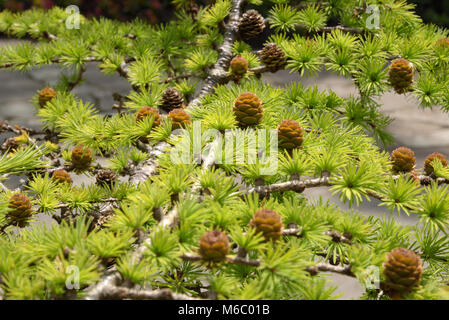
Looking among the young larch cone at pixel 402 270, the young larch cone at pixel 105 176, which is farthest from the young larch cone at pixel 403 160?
the young larch cone at pixel 105 176

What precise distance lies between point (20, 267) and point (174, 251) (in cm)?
14

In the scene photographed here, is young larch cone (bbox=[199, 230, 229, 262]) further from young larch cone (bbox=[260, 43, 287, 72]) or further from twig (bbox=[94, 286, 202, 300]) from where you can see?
young larch cone (bbox=[260, 43, 287, 72])

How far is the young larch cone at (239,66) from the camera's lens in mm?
793

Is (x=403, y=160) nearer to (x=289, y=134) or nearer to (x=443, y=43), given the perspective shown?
(x=289, y=134)

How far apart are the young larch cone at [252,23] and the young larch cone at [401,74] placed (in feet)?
1.00

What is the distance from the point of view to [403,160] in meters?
0.64

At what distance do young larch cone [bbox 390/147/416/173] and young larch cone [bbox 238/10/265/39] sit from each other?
41 centimetres

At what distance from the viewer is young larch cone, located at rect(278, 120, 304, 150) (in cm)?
56

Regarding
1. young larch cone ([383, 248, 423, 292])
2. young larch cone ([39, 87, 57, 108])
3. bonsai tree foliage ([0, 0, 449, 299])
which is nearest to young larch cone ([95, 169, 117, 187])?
bonsai tree foliage ([0, 0, 449, 299])

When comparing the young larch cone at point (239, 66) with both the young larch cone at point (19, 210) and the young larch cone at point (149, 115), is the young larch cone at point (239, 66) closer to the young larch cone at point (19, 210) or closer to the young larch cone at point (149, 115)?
the young larch cone at point (149, 115)

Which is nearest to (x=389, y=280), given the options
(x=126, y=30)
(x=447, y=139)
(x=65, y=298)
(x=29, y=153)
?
(x=65, y=298)

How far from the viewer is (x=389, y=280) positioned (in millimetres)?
415

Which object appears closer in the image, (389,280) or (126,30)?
(389,280)
